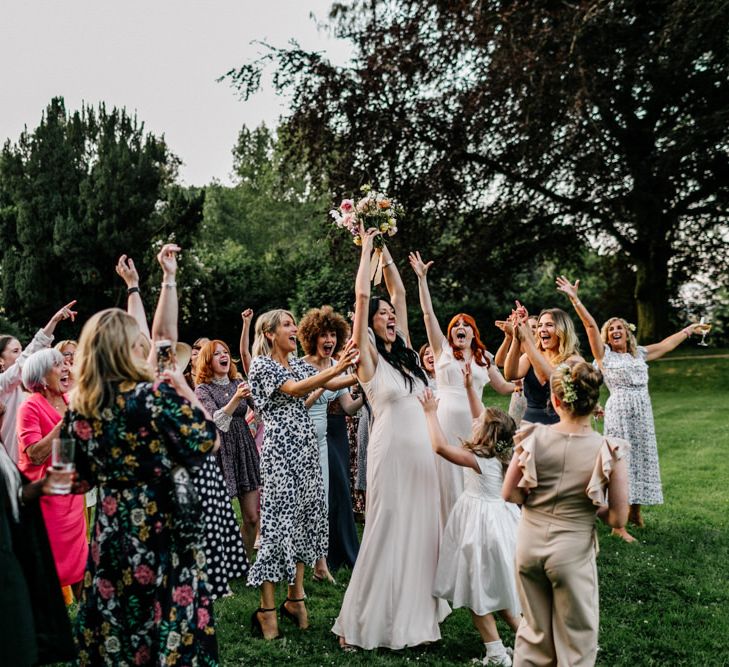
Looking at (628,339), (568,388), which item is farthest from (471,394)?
(628,339)

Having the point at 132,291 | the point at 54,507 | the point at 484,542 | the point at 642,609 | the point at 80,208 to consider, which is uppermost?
the point at 80,208

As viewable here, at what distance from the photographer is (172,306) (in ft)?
13.8

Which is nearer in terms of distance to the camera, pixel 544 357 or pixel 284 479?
pixel 284 479

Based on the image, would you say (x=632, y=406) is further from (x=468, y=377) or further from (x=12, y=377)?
(x=12, y=377)

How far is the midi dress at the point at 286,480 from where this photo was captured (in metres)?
5.56

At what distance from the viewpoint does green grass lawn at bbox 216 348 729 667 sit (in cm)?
507

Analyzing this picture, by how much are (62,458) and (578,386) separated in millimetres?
2465

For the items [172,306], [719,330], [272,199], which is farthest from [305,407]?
[272,199]

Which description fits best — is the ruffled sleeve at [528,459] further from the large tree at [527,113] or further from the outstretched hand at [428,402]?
the large tree at [527,113]

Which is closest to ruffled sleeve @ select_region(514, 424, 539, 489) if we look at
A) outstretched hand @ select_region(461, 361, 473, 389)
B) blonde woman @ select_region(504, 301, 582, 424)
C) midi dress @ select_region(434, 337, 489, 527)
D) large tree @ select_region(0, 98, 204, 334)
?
outstretched hand @ select_region(461, 361, 473, 389)

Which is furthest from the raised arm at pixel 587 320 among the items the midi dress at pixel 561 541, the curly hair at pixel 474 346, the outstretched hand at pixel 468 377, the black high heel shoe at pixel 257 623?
the black high heel shoe at pixel 257 623

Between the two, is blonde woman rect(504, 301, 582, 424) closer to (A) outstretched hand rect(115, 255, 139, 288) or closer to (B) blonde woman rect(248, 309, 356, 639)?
(B) blonde woman rect(248, 309, 356, 639)

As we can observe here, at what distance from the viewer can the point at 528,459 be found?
3822 mm

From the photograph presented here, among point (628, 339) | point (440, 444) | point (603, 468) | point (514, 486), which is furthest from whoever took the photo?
point (628, 339)
